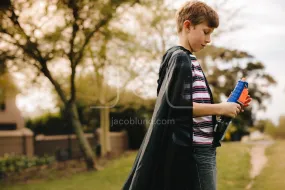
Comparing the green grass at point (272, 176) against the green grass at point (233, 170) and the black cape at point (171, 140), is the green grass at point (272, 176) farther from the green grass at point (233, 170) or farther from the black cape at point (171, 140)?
the black cape at point (171, 140)

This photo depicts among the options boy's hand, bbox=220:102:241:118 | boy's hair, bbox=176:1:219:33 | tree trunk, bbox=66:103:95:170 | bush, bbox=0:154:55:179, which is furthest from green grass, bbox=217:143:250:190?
bush, bbox=0:154:55:179

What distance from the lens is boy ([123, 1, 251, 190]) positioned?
1.79m

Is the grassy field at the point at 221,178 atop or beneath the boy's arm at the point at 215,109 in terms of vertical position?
beneath

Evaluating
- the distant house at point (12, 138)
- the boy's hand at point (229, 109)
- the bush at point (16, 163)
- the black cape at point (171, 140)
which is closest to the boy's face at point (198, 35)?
the black cape at point (171, 140)

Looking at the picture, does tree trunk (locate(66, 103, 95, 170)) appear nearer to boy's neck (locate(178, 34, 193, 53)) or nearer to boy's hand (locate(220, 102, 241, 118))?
boy's neck (locate(178, 34, 193, 53))

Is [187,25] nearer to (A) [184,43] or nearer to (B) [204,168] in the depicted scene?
(A) [184,43]

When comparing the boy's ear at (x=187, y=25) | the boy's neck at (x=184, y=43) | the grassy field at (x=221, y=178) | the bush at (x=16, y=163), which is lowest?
the bush at (x=16, y=163)

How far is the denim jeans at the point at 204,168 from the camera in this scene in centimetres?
186

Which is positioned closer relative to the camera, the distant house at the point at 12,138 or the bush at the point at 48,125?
the distant house at the point at 12,138

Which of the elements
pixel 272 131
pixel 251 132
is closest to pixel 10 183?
pixel 272 131

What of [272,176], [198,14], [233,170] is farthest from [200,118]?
[233,170]

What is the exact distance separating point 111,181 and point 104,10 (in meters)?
4.52

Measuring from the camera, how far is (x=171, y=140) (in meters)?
1.78

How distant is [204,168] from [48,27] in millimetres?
8837
